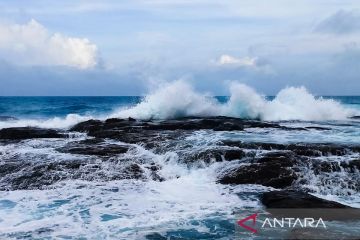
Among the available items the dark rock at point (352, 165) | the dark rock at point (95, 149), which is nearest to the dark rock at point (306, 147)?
the dark rock at point (352, 165)

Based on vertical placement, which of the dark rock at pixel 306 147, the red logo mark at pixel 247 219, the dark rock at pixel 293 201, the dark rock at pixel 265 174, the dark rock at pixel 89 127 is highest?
the dark rock at pixel 89 127

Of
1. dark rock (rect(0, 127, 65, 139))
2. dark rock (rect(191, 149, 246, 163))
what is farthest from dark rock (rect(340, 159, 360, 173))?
dark rock (rect(0, 127, 65, 139))

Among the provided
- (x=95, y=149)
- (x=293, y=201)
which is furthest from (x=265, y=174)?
(x=95, y=149)

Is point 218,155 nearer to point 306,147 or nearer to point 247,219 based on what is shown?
point 306,147

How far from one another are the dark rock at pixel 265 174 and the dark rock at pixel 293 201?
1.29m

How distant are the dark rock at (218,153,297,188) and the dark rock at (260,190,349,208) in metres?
1.29

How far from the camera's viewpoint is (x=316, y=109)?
28828 mm

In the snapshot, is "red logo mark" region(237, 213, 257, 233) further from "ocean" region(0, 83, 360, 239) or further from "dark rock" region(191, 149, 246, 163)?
"dark rock" region(191, 149, 246, 163)

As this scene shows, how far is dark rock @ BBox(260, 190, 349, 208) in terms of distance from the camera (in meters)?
7.81

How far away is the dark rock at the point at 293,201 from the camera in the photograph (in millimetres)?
7812

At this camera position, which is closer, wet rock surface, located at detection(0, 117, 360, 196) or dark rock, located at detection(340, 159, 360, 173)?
wet rock surface, located at detection(0, 117, 360, 196)

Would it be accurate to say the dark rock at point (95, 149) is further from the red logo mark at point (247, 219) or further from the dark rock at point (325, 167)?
the red logo mark at point (247, 219)

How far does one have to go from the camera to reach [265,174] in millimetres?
10188

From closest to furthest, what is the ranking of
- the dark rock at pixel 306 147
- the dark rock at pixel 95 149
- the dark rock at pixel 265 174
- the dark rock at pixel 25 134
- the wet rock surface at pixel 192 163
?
the dark rock at pixel 265 174, the wet rock surface at pixel 192 163, the dark rock at pixel 306 147, the dark rock at pixel 95 149, the dark rock at pixel 25 134
